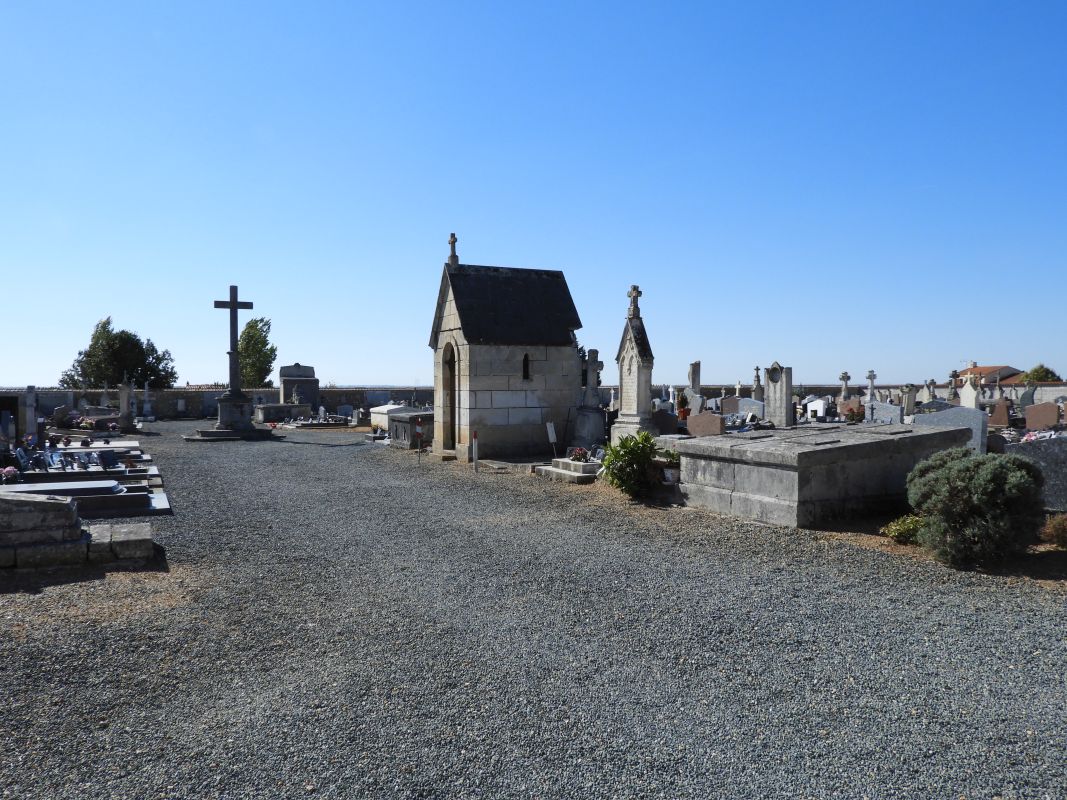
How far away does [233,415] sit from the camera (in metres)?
23.6

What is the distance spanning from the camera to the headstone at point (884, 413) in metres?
16.1

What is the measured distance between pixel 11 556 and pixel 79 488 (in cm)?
350

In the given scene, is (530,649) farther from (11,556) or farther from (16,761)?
(11,556)

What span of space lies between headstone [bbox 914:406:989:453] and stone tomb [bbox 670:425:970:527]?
490mm

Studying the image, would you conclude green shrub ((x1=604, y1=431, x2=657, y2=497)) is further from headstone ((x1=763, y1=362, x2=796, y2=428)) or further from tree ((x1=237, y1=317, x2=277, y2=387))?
tree ((x1=237, y1=317, x2=277, y2=387))

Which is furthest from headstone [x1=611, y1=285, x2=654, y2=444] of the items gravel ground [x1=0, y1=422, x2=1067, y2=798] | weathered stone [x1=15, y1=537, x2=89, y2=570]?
weathered stone [x1=15, y1=537, x2=89, y2=570]

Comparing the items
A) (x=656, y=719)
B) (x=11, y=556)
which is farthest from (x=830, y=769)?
(x=11, y=556)

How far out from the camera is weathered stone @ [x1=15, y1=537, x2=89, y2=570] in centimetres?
655

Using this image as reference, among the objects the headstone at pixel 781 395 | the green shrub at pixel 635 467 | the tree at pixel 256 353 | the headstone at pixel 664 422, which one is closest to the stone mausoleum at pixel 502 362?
the headstone at pixel 664 422

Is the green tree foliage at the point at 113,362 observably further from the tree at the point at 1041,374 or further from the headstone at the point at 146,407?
the tree at the point at 1041,374

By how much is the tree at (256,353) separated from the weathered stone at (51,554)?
42.4 metres

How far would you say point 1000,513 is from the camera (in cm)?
639

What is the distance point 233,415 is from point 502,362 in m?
12.0

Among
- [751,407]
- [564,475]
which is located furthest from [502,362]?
[751,407]
